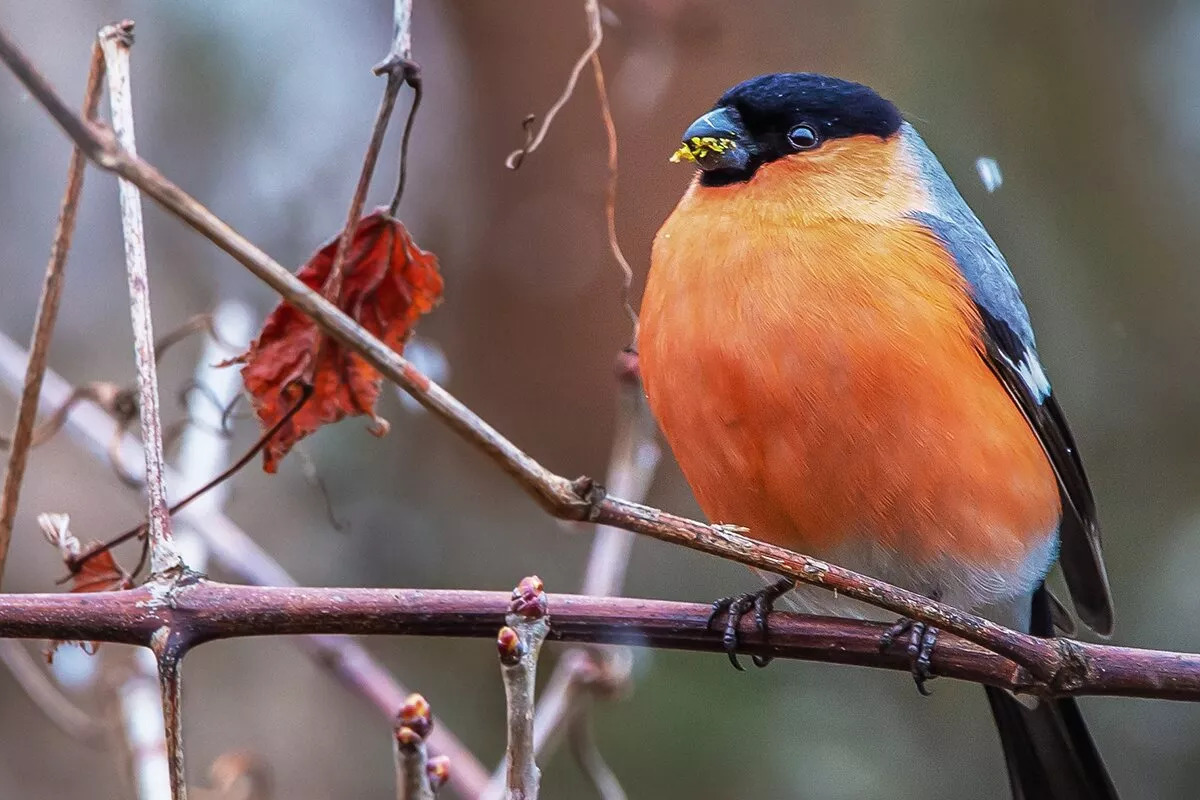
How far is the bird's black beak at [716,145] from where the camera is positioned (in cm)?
218

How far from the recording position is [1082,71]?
3.76 metres

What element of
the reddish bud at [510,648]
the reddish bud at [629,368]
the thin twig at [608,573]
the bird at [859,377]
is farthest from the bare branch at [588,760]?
the reddish bud at [510,648]

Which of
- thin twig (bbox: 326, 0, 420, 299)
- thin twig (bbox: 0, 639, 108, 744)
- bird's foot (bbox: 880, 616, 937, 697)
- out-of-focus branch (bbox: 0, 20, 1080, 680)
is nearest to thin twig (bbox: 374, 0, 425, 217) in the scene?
thin twig (bbox: 326, 0, 420, 299)

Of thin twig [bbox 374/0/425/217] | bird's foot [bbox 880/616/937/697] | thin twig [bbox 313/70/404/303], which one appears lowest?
bird's foot [bbox 880/616/937/697]

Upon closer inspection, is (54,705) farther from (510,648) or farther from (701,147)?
(510,648)

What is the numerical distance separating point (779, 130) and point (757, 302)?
0.40 metres

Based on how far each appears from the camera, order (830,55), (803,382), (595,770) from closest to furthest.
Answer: (803,382) < (595,770) < (830,55)

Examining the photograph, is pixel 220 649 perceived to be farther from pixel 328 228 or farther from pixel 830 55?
pixel 830 55

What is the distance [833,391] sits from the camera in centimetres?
193

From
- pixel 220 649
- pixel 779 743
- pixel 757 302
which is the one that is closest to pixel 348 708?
pixel 220 649

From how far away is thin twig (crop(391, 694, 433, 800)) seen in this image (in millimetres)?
1084

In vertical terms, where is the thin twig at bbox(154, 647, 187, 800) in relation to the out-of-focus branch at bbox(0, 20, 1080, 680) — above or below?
below

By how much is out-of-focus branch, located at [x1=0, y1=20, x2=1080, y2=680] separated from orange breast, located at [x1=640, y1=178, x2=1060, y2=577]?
689 millimetres

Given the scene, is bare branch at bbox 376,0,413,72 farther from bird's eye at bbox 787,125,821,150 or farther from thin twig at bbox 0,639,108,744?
thin twig at bbox 0,639,108,744
